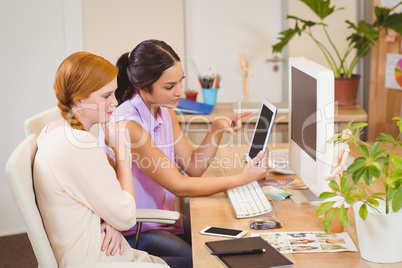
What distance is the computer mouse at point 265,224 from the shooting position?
1689 millimetres

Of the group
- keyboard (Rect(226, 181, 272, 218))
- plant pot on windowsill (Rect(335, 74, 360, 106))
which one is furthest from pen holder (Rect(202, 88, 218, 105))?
keyboard (Rect(226, 181, 272, 218))

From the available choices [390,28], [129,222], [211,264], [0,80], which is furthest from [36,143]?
[390,28]

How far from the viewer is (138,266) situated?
4.49ft

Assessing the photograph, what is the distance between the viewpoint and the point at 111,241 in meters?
1.59

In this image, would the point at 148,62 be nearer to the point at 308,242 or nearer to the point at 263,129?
the point at 263,129

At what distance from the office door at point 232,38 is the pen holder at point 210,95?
1.01ft

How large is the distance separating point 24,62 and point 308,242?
2.49 m

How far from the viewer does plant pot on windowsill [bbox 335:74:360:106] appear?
357 cm

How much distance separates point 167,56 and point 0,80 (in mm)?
1739

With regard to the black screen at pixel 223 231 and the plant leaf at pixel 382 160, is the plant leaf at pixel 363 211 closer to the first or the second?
the plant leaf at pixel 382 160

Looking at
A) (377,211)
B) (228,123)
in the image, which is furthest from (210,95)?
(377,211)

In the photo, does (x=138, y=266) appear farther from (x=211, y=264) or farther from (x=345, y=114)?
(x=345, y=114)

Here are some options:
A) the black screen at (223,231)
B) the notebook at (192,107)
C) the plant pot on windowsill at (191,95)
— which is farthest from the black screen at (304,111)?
the plant pot on windowsill at (191,95)

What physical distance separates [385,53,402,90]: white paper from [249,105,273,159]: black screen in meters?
1.67
